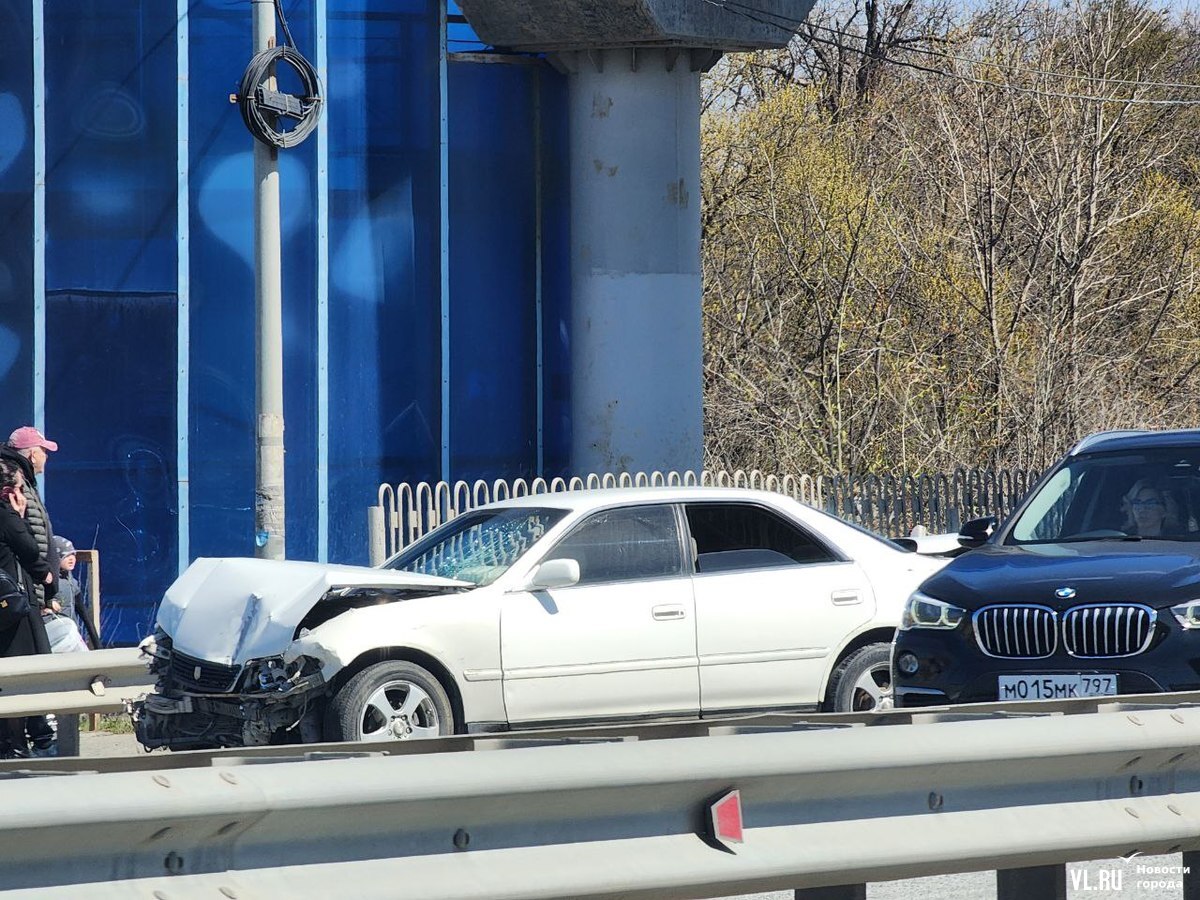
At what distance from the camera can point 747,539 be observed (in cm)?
952

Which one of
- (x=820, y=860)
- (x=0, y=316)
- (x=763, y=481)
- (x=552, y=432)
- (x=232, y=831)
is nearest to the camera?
(x=232, y=831)

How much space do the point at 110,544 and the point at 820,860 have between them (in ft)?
43.1

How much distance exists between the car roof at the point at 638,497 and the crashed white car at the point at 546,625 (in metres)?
0.01

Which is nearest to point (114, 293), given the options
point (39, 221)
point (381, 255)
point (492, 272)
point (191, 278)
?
point (191, 278)

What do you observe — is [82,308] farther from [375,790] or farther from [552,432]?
[375,790]

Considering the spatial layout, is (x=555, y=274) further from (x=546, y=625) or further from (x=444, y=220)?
(x=546, y=625)

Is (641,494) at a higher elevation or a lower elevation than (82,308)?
lower

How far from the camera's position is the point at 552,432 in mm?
18406

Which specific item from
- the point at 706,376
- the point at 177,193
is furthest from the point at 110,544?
the point at 706,376

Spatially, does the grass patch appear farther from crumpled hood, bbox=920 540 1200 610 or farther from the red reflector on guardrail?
the red reflector on guardrail

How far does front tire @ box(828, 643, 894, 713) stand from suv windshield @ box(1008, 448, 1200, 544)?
1230mm

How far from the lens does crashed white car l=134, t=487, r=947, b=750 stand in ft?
27.0

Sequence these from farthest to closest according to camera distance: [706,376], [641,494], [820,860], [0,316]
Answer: [706,376], [0,316], [641,494], [820,860]

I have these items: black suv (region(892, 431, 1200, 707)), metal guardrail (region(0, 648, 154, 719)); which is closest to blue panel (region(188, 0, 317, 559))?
metal guardrail (region(0, 648, 154, 719))
